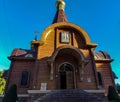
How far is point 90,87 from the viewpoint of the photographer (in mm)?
12469

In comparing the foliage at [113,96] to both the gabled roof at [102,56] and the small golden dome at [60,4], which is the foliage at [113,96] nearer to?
the gabled roof at [102,56]

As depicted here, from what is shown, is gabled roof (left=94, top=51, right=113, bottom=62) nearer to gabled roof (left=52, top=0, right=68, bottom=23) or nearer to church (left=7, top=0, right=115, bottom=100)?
church (left=7, top=0, right=115, bottom=100)

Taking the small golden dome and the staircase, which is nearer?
the staircase

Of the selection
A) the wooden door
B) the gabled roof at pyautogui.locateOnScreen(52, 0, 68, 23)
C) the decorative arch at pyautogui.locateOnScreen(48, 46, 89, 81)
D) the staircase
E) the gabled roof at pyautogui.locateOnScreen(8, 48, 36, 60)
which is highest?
the gabled roof at pyautogui.locateOnScreen(52, 0, 68, 23)

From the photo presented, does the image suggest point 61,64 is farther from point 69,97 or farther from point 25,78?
point 69,97

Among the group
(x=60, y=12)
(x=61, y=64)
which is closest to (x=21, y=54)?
(x=61, y=64)

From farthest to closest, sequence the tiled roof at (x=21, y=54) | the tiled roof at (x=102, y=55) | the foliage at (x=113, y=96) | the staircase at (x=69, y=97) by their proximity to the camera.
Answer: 1. the tiled roof at (x=102, y=55)
2. the tiled roof at (x=21, y=54)
3. the foliage at (x=113, y=96)
4. the staircase at (x=69, y=97)

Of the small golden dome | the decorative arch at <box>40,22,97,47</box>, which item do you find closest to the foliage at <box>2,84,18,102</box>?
the decorative arch at <box>40,22,97,47</box>

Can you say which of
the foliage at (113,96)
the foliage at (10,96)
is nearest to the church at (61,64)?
the foliage at (113,96)

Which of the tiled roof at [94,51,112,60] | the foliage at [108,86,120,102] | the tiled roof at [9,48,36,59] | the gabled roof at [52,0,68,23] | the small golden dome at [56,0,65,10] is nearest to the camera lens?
the foliage at [108,86,120,102]

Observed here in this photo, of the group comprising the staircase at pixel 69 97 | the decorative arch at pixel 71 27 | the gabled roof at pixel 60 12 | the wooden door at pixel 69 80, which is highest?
the gabled roof at pixel 60 12

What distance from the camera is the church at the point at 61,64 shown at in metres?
12.5

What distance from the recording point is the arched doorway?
12.9m

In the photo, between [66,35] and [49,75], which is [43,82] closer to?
[49,75]
